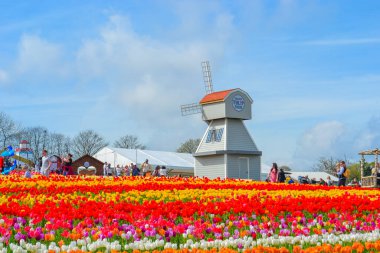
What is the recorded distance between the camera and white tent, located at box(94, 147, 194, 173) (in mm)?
56500

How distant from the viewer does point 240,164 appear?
42656mm

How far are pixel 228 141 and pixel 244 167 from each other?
2.26m

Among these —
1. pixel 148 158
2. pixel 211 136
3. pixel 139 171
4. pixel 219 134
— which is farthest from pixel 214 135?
pixel 148 158

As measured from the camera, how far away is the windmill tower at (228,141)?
42.3 metres

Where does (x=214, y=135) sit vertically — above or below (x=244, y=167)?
above

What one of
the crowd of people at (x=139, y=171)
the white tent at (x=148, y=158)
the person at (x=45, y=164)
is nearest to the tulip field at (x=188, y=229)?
the person at (x=45, y=164)

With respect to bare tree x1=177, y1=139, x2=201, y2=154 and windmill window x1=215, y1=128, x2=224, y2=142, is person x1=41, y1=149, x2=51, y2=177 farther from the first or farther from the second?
bare tree x1=177, y1=139, x2=201, y2=154

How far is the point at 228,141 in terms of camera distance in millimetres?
42406

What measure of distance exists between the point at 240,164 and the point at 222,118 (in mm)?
3642

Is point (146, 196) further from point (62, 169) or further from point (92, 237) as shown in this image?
point (62, 169)

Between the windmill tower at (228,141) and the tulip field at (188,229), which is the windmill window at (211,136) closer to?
the windmill tower at (228,141)

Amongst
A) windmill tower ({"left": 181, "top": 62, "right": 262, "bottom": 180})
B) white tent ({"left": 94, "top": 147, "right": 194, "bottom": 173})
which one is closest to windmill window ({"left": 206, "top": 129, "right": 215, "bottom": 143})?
windmill tower ({"left": 181, "top": 62, "right": 262, "bottom": 180})

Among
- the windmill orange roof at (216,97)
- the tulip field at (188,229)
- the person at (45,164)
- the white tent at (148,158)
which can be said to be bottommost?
the tulip field at (188,229)

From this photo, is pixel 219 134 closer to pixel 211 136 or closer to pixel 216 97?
pixel 211 136
